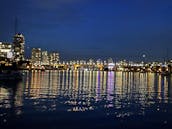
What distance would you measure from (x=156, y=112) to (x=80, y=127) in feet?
41.4

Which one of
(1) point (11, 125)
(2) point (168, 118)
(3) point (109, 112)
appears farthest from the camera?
(3) point (109, 112)

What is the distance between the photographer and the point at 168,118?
32.4m

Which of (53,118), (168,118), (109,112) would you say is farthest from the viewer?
(109,112)

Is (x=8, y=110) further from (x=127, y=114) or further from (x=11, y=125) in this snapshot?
(x=127, y=114)

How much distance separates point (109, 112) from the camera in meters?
35.2

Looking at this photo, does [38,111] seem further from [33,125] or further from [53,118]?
[33,125]

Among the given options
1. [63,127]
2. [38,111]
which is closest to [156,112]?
[38,111]

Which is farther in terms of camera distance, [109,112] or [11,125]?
[109,112]

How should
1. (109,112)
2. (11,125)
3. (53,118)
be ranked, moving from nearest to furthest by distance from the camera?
(11,125) → (53,118) → (109,112)

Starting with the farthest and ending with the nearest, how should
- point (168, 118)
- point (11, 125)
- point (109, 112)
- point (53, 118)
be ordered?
point (109, 112), point (168, 118), point (53, 118), point (11, 125)

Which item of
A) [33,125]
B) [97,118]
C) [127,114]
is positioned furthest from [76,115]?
[33,125]

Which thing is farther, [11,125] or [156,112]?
[156,112]

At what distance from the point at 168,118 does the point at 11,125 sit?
1341cm

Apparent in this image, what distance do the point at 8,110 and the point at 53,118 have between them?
5118 millimetres
